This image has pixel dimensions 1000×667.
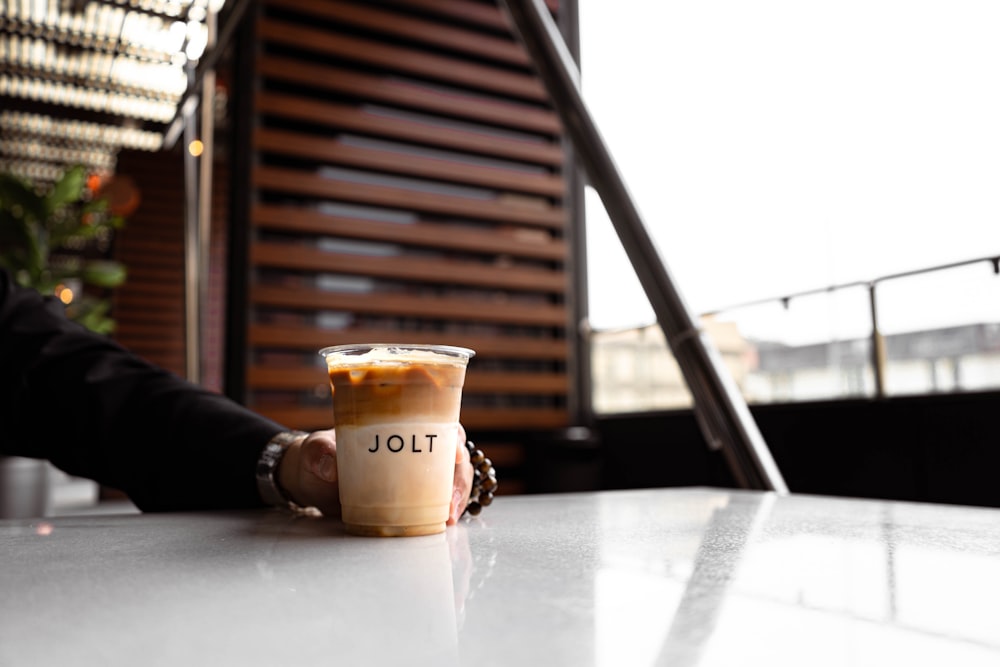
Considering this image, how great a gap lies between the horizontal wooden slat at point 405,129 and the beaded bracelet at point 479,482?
3819 mm

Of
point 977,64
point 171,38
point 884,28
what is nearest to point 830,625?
point 171,38

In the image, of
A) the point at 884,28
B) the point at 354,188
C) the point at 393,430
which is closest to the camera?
the point at 393,430

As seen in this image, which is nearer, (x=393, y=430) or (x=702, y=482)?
(x=393, y=430)

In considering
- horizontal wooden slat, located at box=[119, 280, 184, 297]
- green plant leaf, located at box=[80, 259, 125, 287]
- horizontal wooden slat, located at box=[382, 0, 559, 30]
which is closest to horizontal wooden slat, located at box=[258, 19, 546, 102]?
horizontal wooden slat, located at box=[382, 0, 559, 30]

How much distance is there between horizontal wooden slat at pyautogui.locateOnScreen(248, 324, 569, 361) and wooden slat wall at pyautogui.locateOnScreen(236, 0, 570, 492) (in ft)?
0.03

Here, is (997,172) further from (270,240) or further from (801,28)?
(270,240)

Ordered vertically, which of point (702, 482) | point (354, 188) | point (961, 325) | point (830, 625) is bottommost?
point (702, 482)

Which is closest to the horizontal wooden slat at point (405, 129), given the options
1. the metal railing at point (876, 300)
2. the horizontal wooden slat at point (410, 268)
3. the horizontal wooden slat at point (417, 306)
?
the horizontal wooden slat at point (410, 268)

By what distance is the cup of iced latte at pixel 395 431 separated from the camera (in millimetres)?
647

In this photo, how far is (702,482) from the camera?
4129mm

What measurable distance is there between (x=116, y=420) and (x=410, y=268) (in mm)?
3584

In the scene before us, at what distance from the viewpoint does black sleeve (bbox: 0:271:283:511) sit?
0.94 metres

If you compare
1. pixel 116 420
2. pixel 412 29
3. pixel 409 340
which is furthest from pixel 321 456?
pixel 412 29

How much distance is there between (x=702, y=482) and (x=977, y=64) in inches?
93.5
